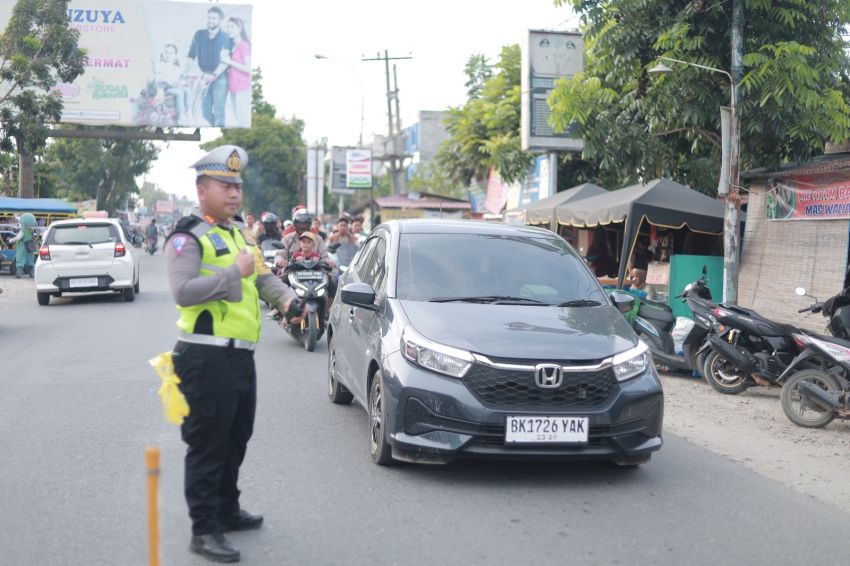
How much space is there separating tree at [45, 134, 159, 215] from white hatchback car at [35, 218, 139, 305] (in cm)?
4419

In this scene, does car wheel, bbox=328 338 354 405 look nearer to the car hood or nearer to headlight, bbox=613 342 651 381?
the car hood

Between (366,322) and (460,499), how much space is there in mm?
1803

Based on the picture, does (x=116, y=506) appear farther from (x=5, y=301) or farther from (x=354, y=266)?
(x=5, y=301)

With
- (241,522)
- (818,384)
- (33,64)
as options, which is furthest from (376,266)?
(33,64)

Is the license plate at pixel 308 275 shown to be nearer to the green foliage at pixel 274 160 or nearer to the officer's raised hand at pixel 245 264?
the officer's raised hand at pixel 245 264

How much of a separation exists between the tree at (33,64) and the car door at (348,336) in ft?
77.6

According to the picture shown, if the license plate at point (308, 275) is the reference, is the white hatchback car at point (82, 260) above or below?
below

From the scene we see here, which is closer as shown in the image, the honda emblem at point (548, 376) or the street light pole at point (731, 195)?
the honda emblem at point (548, 376)

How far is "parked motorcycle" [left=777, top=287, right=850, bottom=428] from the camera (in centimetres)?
804

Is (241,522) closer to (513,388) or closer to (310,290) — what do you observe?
(513,388)

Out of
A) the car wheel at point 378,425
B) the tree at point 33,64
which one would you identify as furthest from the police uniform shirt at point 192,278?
the tree at point 33,64

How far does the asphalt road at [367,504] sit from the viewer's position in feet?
15.5

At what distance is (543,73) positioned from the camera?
21.9m

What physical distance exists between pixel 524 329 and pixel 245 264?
2.21 m
